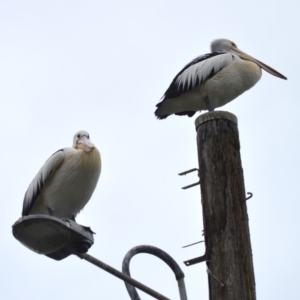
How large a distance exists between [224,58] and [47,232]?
4.20 m

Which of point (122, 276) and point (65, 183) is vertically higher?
point (65, 183)

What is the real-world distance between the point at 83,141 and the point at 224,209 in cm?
331

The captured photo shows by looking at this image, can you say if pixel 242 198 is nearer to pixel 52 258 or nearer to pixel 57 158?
pixel 52 258

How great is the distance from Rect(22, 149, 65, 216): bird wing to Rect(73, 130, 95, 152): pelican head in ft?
0.76

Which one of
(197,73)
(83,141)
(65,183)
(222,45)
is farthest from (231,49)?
(65,183)

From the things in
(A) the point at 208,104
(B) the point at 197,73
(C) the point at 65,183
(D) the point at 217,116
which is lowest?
(D) the point at 217,116

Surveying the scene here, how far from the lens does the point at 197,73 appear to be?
7297 millimetres

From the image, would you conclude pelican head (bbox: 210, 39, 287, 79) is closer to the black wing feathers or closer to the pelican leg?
the black wing feathers

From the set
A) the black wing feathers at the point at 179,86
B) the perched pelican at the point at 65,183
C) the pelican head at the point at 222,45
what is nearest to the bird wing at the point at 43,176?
the perched pelican at the point at 65,183

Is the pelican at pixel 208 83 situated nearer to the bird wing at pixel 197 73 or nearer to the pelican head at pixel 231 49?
the bird wing at pixel 197 73

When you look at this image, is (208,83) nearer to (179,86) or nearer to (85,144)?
(179,86)

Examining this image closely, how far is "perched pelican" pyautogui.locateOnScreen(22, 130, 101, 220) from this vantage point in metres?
6.32

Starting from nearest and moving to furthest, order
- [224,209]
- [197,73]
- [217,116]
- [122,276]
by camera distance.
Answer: [122,276] → [224,209] → [217,116] → [197,73]

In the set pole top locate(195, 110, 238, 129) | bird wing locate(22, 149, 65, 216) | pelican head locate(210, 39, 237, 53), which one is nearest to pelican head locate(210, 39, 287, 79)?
pelican head locate(210, 39, 237, 53)
